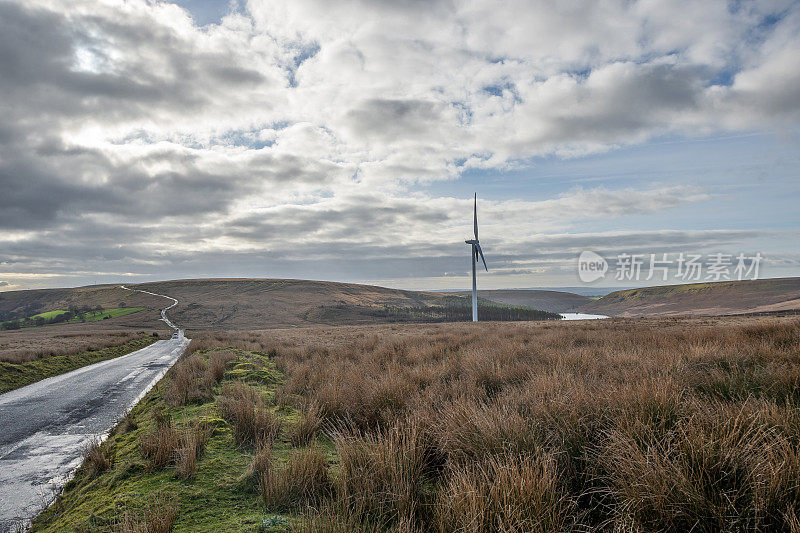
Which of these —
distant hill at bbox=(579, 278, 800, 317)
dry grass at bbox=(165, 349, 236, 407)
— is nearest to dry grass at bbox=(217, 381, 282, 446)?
dry grass at bbox=(165, 349, 236, 407)

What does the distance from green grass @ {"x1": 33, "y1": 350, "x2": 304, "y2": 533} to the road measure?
468 mm

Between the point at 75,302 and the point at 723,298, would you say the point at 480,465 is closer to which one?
the point at 75,302

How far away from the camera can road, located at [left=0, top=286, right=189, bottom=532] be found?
16.6ft

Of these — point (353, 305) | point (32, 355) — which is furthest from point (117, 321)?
point (32, 355)

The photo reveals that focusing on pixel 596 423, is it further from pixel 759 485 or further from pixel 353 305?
pixel 353 305

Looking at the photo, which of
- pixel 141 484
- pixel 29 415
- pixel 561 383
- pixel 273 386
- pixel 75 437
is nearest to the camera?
pixel 141 484

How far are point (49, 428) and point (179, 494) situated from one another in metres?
7.01

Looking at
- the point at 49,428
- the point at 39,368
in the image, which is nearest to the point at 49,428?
the point at 49,428

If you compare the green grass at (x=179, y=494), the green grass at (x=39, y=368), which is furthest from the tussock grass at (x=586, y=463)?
the green grass at (x=39, y=368)

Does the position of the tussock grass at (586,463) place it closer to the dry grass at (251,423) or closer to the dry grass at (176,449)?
the dry grass at (251,423)

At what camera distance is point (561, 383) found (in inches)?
236

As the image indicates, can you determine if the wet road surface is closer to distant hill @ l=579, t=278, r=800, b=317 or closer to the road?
the road

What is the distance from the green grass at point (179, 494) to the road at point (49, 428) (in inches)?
18.4

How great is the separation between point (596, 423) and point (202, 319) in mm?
125244
